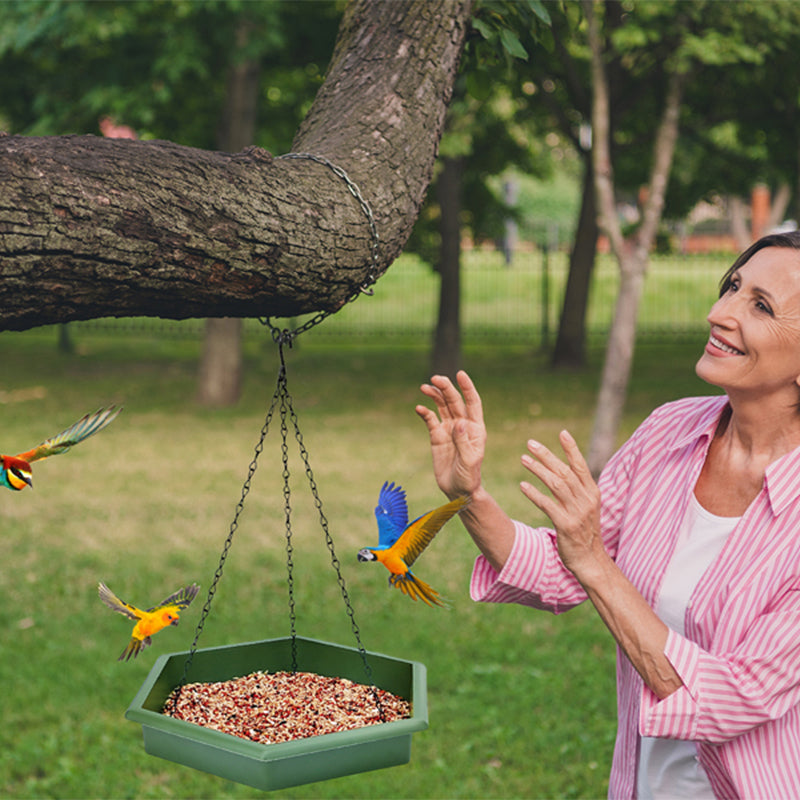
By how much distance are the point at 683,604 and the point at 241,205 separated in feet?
4.69

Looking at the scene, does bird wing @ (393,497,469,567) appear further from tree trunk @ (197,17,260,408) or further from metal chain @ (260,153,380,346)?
tree trunk @ (197,17,260,408)

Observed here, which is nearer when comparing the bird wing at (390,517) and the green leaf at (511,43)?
the bird wing at (390,517)

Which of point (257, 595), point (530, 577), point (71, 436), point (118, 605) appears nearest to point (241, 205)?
point (71, 436)

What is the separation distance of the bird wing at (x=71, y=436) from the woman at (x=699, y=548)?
35.6 inches

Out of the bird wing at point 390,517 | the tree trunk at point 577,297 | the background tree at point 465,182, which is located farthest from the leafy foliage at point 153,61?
the bird wing at point 390,517

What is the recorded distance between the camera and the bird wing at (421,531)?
206 centimetres

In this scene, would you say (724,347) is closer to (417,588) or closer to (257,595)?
(417,588)

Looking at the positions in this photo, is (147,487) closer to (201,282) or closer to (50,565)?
(50,565)

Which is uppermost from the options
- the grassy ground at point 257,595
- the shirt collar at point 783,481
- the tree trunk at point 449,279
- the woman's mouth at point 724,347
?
the woman's mouth at point 724,347

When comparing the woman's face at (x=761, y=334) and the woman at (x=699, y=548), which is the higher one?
the woman's face at (x=761, y=334)

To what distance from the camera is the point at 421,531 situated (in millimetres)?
2105

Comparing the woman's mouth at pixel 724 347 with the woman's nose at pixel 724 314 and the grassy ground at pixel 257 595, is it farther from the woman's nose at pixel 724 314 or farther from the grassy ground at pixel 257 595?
the grassy ground at pixel 257 595

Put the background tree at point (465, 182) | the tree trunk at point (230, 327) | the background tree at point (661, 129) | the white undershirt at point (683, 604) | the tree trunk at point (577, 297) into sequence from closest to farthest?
the white undershirt at point (683, 604) < the background tree at point (661, 129) < the background tree at point (465, 182) < the tree trunk at point (230, 327) < the tree trunk at point (577, 297)

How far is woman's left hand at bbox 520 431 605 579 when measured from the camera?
223cm
